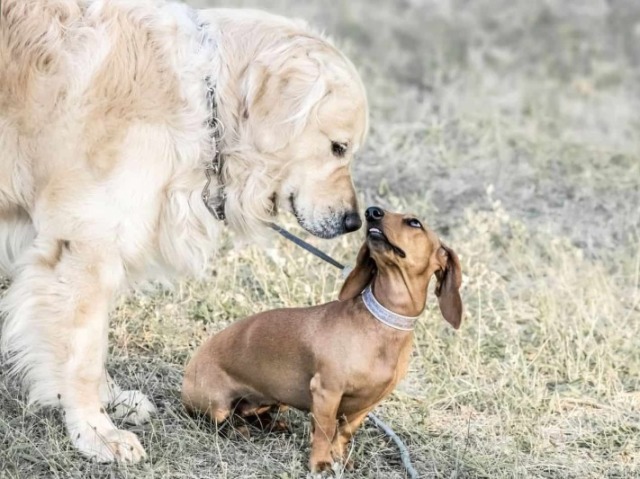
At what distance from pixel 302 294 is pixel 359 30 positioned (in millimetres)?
5918

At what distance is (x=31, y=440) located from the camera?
400 cm

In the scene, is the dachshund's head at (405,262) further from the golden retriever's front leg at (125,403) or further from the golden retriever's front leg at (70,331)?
the golden retriever's front leg at (125,403)

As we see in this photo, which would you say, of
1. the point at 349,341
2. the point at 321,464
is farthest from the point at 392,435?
the point at 349,341

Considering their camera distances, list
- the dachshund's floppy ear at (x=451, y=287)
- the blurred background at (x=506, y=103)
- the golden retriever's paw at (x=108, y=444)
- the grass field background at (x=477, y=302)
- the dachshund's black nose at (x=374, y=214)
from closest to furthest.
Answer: the dachshund's black nose at (x=374, y=214), the dachshund's floppy ear at (x=451, y=287), the golden retriever's paw at (x=108, y=444), the grass field background at (x=477, y=302), the blurred background at (x=506, y=103)

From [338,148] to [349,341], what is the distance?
895 millimetres

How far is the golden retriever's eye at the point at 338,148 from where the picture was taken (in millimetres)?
4188

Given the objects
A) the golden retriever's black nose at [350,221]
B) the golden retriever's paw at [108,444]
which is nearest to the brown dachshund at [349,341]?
the golden retriever's paw at [108,444]

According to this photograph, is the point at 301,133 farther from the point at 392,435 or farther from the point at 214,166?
the point at 392,435

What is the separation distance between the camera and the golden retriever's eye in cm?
419

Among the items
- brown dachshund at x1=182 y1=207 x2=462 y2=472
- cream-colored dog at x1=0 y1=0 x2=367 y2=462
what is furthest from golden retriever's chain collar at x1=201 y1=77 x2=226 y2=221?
brown dachshund at x1=182 y1=207 x2=462 y2=472

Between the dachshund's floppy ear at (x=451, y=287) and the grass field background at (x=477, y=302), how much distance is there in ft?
2.11

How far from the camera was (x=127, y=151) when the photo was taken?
3.96 m

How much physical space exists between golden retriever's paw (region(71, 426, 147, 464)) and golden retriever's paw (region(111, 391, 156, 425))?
21 cm

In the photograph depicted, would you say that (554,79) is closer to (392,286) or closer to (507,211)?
(507,211)
